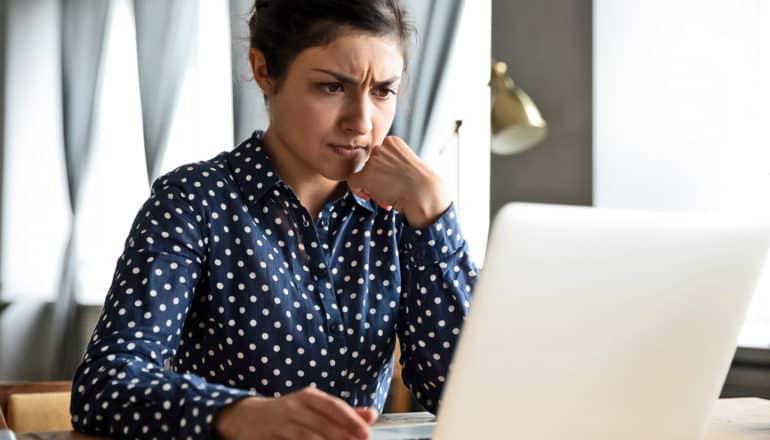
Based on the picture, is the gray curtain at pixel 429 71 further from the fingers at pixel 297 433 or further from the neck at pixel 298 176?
the fingers at pixel 297 433

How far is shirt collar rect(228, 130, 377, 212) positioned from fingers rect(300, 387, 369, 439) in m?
0.74

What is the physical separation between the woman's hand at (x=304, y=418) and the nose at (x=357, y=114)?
0.64m

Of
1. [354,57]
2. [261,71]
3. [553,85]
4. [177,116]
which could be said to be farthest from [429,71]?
[354,57]

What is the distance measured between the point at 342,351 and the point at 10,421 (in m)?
0.90

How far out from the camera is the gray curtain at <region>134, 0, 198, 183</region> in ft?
13.2

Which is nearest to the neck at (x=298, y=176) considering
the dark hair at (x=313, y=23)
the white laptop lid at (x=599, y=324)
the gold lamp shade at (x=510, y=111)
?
the dark hair at (x=313, y=23)

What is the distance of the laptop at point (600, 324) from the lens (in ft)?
2.81

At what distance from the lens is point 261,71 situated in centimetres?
173

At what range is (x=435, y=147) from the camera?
389 cm

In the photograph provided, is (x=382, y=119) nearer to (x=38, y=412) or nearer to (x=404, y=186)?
(x=404, y=186)

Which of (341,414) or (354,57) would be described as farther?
(354,57)

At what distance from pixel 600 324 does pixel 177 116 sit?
333 cm

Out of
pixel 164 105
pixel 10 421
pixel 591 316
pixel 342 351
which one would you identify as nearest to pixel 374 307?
pixel 342 351

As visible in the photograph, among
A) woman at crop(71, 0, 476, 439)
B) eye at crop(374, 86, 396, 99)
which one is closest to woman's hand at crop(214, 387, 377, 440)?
woman at crop(71, 0, 476, 439)
